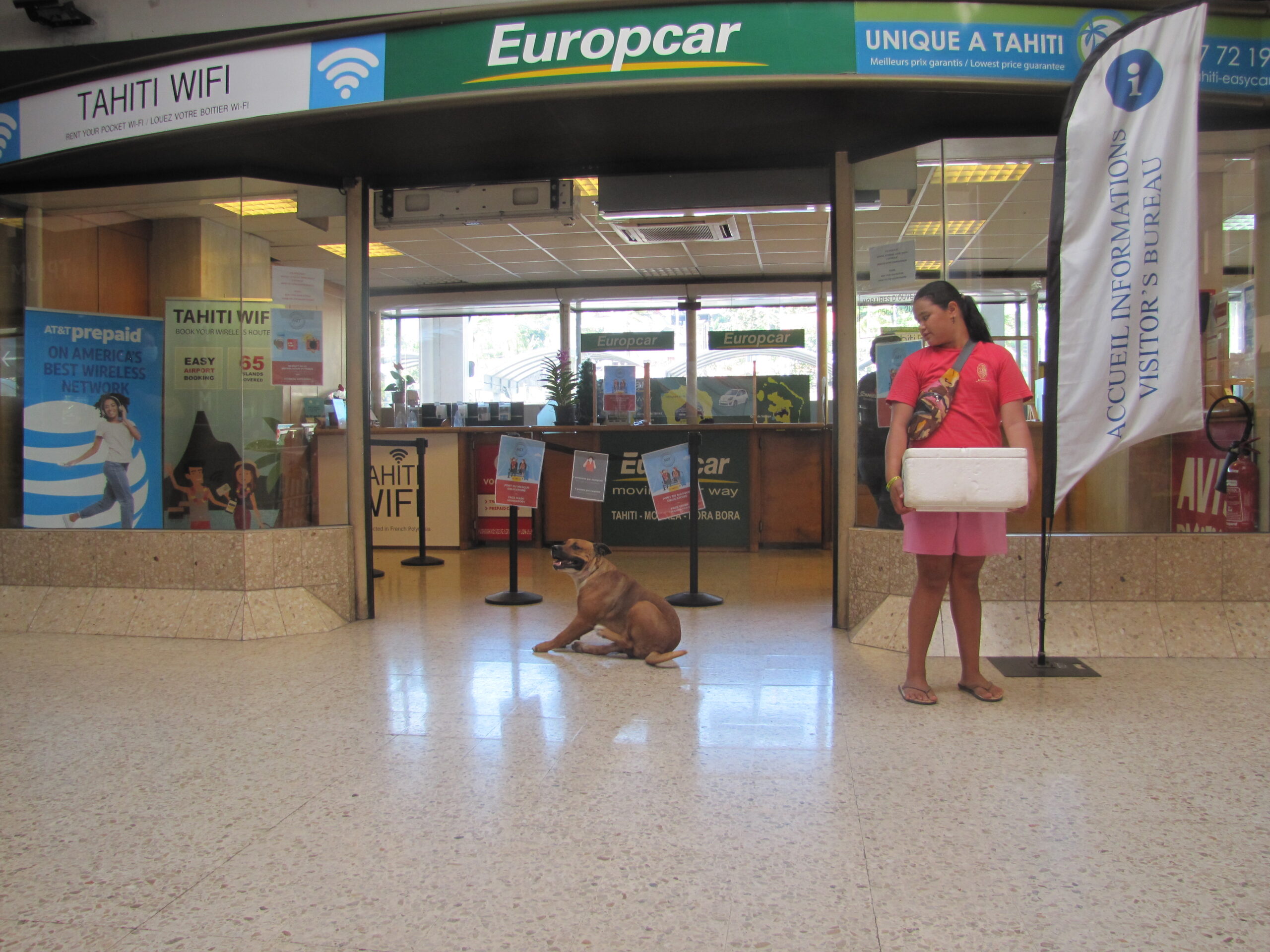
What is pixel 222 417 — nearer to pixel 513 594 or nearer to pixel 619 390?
pixel 513 594

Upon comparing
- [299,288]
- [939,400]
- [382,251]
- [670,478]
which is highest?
[382,251]

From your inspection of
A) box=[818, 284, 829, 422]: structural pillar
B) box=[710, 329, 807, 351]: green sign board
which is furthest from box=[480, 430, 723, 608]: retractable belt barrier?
box=[818, 284, 829, 422]: structural pillar

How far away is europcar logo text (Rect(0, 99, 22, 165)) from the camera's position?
4266 mm

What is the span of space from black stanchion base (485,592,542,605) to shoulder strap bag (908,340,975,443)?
287 cm

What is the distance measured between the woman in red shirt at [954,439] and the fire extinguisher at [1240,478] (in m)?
1.62

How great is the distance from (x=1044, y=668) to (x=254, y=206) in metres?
4.46

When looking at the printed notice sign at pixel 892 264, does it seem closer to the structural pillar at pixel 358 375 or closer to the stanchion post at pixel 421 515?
the structural pillar at pixel 358 375

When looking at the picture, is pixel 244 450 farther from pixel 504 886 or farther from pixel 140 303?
pixel 504 886

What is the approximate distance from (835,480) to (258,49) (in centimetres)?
338

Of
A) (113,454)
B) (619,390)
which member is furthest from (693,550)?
(619,390)

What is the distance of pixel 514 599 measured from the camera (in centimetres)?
515

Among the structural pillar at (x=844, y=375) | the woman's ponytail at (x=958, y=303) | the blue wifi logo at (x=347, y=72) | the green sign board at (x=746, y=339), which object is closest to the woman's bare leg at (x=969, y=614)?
the woman's ponytail at (x=958, y=303)

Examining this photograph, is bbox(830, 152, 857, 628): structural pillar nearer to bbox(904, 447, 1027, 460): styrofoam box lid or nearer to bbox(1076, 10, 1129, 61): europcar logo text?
bbox(1076, 10, 1129, 61): europcar logo text

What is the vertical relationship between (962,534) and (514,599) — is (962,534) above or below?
above
